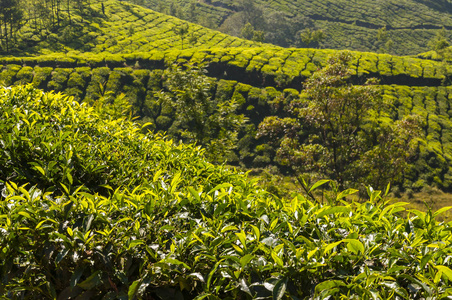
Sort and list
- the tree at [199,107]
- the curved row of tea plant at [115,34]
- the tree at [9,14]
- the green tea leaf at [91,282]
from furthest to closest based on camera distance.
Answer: the curved row of tea plant at [115,34], the tree at [9,14], the tree at [199,107], the green tea leaf at [91,282]

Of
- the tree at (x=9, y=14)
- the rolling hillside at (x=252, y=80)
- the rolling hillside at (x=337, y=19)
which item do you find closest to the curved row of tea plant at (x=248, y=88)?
the rolling hillside at (x=252, y=80)

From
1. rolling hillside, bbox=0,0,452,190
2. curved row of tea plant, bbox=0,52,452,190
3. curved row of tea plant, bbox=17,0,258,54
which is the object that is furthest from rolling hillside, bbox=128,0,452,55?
curved row of tea plant, bbox=0,52,452,190

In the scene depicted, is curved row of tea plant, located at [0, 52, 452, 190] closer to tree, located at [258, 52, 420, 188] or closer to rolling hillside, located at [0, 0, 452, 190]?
rolling hillside, located at [0, 0, 452, 190]

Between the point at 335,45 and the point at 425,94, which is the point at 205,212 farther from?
the point at 335,45

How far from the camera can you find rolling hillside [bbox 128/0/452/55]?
331ft

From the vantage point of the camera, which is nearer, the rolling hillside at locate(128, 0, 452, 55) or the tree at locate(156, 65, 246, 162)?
the tree at locate(156, 65, 246, 162)

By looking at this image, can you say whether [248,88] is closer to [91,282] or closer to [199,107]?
[199,107]

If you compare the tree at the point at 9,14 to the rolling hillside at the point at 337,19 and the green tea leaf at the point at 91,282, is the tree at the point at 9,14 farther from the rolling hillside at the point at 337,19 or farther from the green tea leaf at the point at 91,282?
the green tea leaf at the point at 91,282

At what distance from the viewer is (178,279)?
1819 mm

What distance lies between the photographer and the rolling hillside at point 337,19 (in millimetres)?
100750

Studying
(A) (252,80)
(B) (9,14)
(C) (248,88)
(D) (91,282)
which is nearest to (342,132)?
(D) (91,282)

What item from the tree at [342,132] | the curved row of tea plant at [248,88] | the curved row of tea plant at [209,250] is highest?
the curved row of tea plant at [209,250]

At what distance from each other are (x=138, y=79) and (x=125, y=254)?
131 feet

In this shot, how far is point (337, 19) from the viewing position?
11875cm
